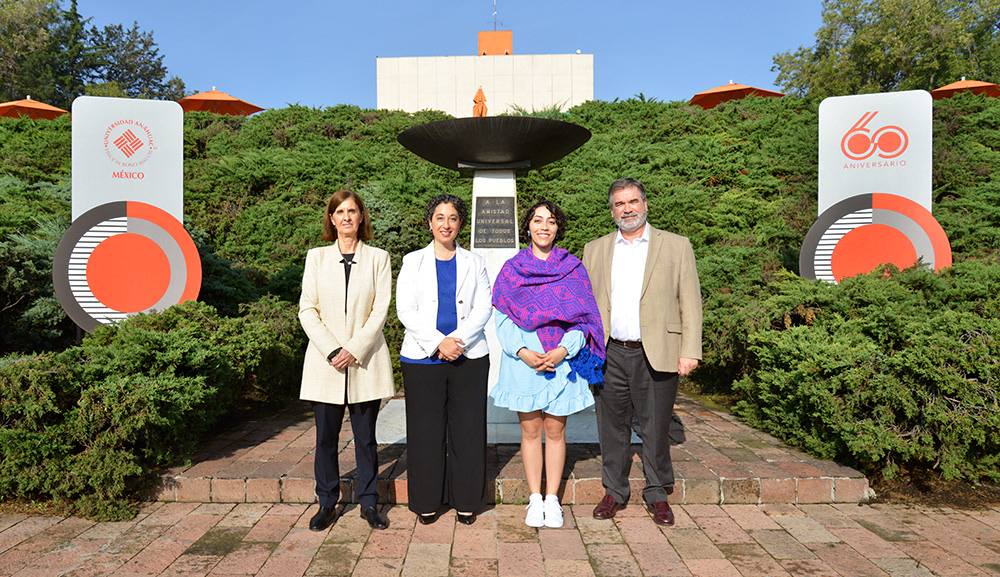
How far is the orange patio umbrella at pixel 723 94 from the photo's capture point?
11953mm

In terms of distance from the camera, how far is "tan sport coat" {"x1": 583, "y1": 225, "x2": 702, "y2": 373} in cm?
283

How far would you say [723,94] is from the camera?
478 inches

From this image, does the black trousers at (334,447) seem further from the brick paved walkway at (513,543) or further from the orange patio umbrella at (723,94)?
the orange patio umbrella at (723,94)

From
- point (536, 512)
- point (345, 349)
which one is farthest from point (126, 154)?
point (536, 512)

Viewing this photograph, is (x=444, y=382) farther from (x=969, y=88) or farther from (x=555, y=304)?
(x=969, y=88)

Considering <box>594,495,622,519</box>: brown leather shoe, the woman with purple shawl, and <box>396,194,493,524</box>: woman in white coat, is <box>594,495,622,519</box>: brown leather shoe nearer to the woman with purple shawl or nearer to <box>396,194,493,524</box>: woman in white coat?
the woman with purple shawl

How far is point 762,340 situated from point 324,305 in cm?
332

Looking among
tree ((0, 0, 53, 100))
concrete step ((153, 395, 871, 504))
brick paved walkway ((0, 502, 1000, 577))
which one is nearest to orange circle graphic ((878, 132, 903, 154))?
concrete step ((153, 395, 871, 504))

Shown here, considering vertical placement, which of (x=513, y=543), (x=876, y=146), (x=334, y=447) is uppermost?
(x=876, y=146)

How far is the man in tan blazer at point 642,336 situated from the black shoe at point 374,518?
1.17 m

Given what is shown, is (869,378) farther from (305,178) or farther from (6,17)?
(6,17)

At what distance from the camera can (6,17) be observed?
2333 centimetres

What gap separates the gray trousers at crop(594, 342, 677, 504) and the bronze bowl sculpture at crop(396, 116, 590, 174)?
5.79 ft

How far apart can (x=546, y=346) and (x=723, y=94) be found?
11.5 m
